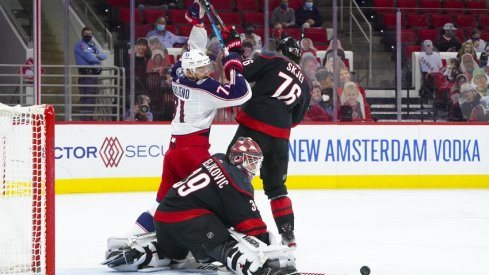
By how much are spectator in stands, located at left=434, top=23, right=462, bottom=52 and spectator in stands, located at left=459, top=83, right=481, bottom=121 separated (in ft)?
1.50

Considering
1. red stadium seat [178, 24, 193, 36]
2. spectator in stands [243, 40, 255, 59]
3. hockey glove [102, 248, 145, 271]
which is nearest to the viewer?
hockey glove [102, 248, 145, 271]

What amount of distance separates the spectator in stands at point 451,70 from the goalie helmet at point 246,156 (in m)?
6.44

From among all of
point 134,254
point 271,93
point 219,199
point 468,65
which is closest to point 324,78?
point 468,65

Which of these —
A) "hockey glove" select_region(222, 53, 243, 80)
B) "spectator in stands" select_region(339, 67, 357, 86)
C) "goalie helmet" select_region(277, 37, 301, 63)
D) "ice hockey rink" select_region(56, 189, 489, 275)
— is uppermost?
"spectator in stands" select_region(339, 67, 357, 86)

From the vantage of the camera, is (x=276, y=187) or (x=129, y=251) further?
(x=276, y=187)

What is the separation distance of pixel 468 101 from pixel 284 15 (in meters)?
2.34

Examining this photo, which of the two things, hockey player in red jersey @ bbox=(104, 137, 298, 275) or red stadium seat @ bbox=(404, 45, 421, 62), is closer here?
hockey player in red jersey @ bbox=(104, 137, 298, 275)

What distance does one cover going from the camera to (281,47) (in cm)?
601

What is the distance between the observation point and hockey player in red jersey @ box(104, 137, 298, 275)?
478 cm

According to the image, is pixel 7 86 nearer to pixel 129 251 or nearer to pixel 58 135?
pixel 58 135

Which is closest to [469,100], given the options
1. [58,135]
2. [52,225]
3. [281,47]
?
[58,135]

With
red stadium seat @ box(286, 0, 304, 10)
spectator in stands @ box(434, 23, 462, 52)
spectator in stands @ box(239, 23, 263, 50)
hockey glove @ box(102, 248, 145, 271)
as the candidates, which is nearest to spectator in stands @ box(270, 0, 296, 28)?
red stadium seat @ box(286, 0, 304, 10)

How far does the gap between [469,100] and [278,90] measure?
5.64 meters

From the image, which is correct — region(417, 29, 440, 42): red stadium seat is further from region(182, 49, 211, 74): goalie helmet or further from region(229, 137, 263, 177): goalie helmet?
region(229, 137, 263, 177): goalie helmet
